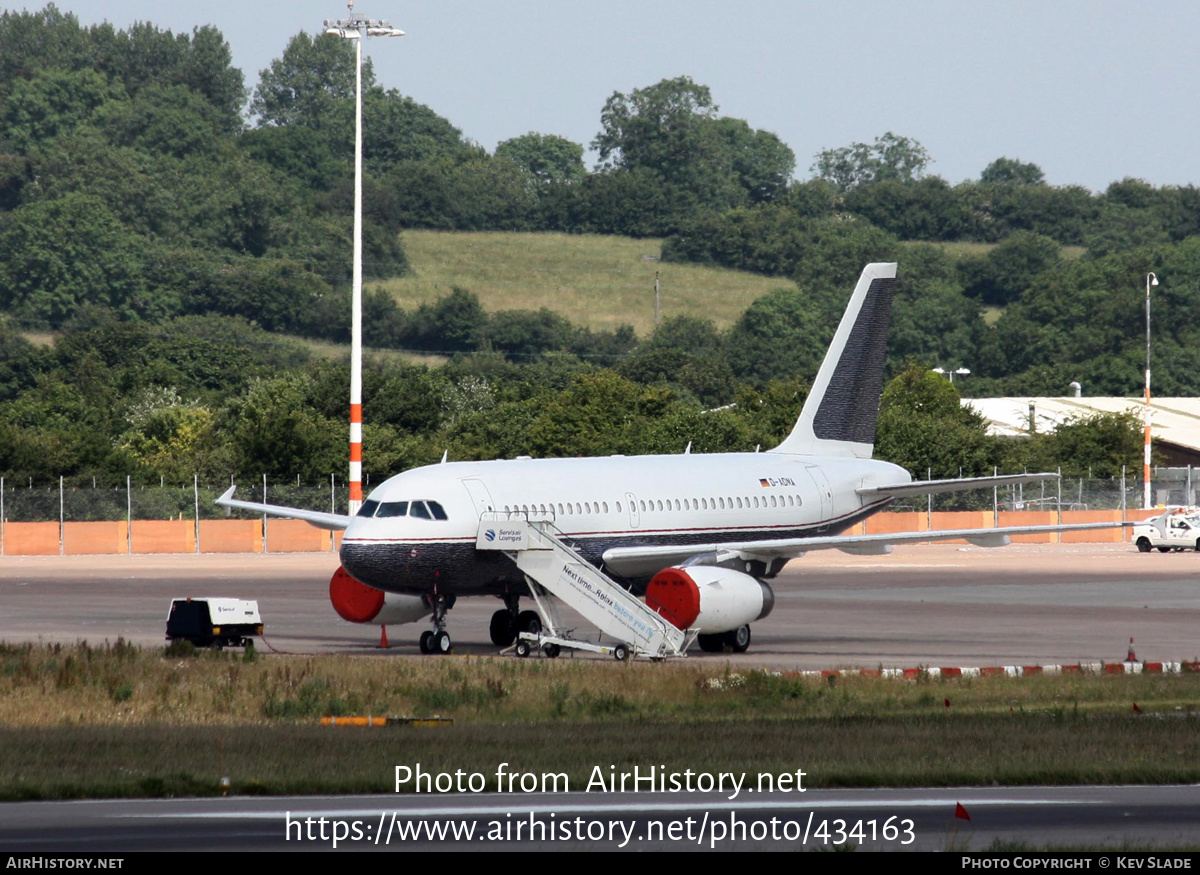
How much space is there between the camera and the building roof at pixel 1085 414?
4496 inches

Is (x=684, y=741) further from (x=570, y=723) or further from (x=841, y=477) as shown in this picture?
(x=841, y=477)

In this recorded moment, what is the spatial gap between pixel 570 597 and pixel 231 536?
43.4m

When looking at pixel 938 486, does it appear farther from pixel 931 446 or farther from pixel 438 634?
pixel 931 446

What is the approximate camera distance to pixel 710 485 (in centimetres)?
3831

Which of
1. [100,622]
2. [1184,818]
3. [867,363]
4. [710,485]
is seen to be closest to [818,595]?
Answer: [867,363]

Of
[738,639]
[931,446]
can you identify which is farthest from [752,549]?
[931,446]

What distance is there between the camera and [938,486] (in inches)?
1576

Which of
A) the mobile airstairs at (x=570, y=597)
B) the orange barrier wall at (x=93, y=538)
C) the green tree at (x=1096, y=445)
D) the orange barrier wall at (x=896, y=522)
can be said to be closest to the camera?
the mobile airstairs at (x=570, y=597)

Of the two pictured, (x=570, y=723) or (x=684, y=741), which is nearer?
(x=684, y=741)

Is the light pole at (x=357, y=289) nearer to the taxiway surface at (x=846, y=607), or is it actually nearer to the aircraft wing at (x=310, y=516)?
the taxiway surface at (x=846, y=607)

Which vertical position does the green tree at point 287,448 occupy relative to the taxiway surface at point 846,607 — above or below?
above

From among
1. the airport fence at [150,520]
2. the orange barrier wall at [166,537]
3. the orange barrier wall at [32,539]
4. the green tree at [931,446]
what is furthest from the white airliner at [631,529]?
the green tree at [931,446]

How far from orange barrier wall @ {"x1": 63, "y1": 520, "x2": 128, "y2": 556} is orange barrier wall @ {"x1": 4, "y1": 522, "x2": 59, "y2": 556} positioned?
13.6 inches
